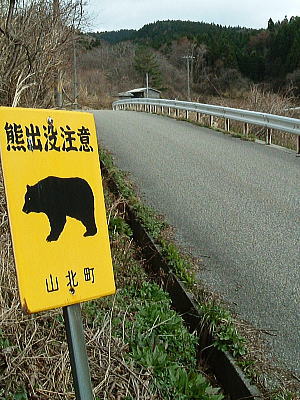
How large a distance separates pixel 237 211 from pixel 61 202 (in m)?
4.53

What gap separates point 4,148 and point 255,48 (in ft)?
259

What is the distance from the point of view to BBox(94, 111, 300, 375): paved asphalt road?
3.87 meters

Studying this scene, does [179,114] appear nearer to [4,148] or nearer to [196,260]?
[196,260]

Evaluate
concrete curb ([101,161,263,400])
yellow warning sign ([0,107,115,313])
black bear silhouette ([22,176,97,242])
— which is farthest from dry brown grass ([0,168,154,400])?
black bear silhouette ([22,176,97,242])

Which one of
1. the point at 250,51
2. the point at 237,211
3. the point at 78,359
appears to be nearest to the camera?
the point at 78,359

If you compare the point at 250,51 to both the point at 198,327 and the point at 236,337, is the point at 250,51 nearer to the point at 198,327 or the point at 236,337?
the point at 198,327

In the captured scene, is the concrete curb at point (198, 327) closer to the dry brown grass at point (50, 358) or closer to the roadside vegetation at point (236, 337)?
the roadside vegetation at point (236, 337)

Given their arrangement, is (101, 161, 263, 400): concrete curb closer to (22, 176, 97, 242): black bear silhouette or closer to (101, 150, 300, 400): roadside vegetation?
(101, 150, 300, 400): roadside vegetation

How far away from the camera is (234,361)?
2.98 m

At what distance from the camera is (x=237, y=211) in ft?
20.1

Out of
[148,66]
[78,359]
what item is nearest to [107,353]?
[78,359]

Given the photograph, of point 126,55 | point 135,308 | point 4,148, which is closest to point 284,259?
point 135,308

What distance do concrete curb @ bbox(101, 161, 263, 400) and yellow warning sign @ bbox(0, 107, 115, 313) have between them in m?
1.37

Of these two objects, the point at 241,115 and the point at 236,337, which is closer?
the point at 236,337
